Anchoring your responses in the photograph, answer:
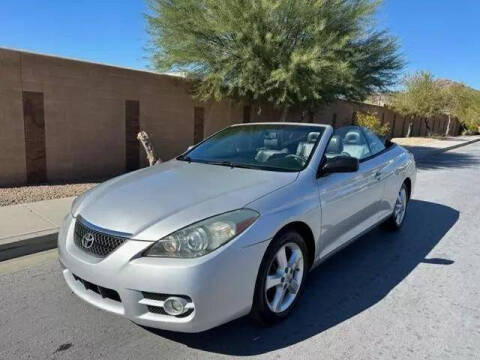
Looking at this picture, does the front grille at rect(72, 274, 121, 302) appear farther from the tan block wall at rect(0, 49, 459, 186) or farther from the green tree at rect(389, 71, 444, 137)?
the green tree at rect(389, 71, 444, 137)

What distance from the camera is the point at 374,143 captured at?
202 inches

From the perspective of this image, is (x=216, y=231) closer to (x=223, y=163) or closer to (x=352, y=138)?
(x=223, y=163)

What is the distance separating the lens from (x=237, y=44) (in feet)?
32.6

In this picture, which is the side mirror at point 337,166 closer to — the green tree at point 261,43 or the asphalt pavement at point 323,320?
the asphalt pavement at point 323,320

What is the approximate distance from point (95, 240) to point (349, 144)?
3.15 m

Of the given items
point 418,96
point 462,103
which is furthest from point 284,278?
point 462,103

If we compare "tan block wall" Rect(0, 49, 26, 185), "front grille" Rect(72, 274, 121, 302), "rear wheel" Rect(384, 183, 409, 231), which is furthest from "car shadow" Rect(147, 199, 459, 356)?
"tan block wall" Rect(0, 49, 26, 185)

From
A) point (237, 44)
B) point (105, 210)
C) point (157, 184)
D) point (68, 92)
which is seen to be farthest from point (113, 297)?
point (237, 44)

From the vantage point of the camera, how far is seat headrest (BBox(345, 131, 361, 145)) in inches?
184

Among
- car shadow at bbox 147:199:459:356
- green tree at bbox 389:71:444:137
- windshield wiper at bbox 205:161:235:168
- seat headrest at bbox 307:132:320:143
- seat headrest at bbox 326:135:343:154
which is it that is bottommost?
car shadow at bbox 147:199:459:356

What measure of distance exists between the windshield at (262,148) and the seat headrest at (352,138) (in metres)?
0.77

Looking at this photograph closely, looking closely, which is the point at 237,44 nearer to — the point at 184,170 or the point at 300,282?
the point at 184,170

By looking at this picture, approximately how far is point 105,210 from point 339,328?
1983 millimetres

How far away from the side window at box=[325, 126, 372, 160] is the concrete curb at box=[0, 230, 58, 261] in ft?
11.1
